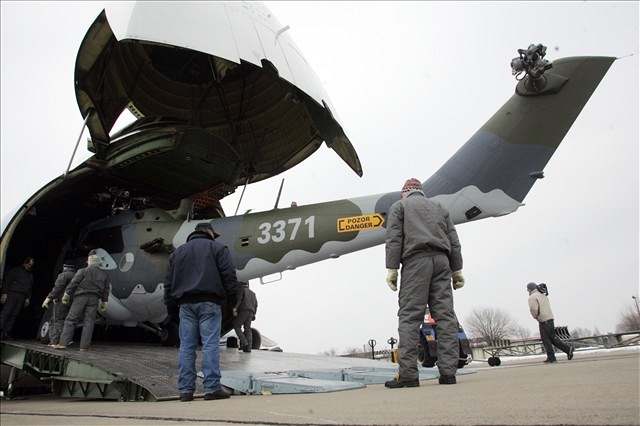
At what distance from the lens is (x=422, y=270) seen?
371 cm

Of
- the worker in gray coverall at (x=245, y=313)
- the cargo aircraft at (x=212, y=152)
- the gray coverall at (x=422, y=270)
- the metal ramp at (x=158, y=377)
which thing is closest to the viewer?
the gray coverall at (x=422, y=270)

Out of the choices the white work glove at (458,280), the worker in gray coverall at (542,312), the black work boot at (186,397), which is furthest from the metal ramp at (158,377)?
the worker in gray coverall at (542,312)

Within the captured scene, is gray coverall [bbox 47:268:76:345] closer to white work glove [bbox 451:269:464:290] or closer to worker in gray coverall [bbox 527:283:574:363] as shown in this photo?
white work glove [bbox 451:269:464:290]

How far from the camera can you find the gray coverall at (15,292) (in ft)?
28.0

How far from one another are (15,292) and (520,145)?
9459 millimetres

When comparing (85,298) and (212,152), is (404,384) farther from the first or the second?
(212,152)

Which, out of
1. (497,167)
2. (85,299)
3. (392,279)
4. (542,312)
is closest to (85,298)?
(85,299)

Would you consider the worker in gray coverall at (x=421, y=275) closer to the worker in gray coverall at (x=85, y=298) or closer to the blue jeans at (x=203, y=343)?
the blue jeans at (x=203, y=343)

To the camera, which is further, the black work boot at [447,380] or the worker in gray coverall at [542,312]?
the worker in gray coverall at [542,312]

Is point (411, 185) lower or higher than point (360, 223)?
lower

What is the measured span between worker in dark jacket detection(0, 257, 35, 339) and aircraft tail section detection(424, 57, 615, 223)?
25.9ft

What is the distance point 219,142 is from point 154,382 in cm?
588

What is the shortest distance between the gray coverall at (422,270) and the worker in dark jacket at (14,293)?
26.3ft

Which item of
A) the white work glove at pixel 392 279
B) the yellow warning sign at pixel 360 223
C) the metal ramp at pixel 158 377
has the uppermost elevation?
the yellow warning sign at pixel 360 223
